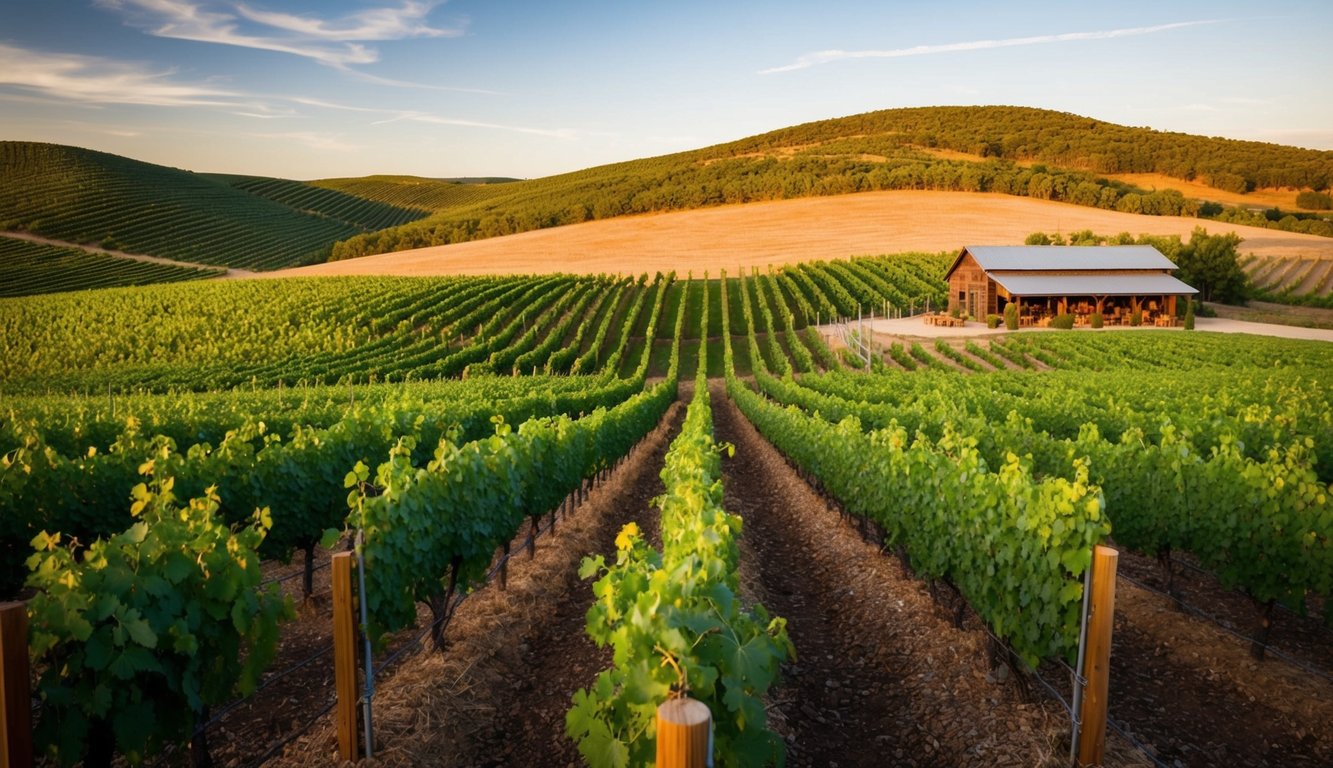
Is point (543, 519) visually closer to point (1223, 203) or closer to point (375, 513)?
point (375, 513)

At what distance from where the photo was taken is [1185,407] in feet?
45.3

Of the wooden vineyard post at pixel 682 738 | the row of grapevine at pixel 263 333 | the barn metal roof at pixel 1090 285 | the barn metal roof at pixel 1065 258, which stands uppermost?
the barn metal roof at pixel 1065 258

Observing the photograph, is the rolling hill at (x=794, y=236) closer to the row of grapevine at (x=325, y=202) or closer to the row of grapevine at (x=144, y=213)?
the row of grapevine at (x=144, y=213)

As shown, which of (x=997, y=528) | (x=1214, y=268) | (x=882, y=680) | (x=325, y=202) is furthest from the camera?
(x=325, y=202)

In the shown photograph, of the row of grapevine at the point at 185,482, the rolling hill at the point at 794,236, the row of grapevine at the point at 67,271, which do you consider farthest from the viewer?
the rolling hill at the point at 794,236

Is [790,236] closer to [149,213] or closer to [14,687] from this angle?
[149,213]

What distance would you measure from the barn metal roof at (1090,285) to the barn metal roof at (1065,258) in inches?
26.2

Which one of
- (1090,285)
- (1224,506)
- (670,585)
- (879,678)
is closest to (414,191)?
(1090,285)

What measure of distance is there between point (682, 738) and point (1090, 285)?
53298 millimetres

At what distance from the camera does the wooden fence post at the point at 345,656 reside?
4.64m

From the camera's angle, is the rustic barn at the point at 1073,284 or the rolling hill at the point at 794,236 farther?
the rolling hill at the point at 794,236

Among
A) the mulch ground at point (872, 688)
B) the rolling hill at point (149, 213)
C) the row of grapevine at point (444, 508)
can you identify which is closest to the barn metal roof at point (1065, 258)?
the mulch ground at point (872, 688)

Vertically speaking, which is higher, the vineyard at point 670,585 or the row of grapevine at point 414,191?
the row of grapevine at point 414,191

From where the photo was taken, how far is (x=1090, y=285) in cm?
4741
